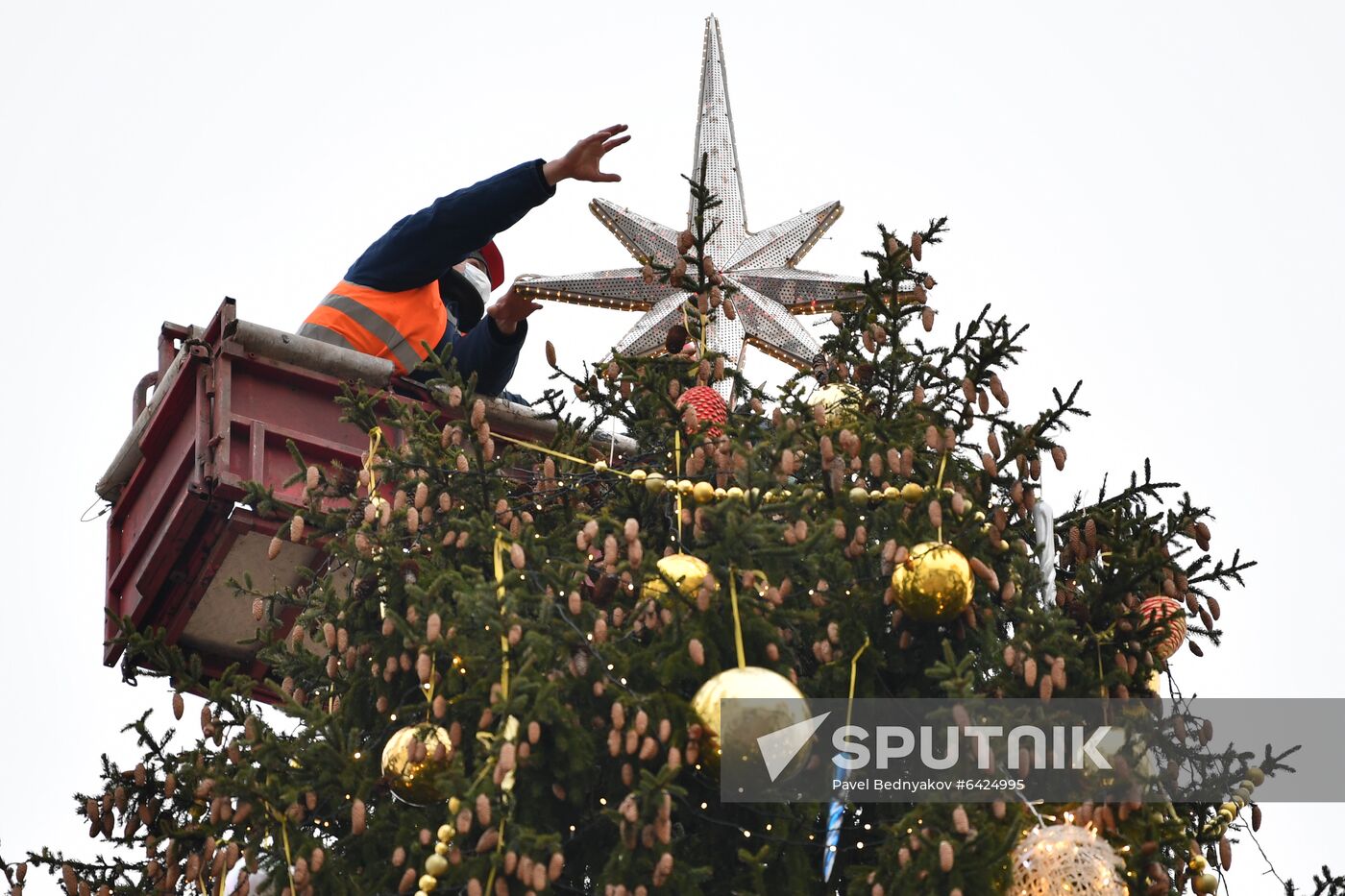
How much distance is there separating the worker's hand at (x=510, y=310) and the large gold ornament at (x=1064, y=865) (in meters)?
5.27

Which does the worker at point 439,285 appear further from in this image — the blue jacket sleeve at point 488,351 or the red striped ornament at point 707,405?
the red striped ornament at point 707,405

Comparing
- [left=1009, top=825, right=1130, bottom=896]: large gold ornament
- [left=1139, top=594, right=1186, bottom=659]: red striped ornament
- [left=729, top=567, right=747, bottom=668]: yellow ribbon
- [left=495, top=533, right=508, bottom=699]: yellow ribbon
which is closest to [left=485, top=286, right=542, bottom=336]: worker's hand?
[left=495, top=533, right=508, bottom=699]: yellow ribbon

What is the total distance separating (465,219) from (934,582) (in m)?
4.22

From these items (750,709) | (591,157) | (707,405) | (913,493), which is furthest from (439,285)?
(750,709)

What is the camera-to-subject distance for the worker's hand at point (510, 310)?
1312 centimetres

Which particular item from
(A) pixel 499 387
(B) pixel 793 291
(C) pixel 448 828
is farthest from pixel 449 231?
(C) pixel 448 828

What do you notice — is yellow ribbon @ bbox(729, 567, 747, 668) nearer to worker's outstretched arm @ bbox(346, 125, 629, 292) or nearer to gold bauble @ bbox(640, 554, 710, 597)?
gold bauble @ bbox(640, 554, 710, 597)

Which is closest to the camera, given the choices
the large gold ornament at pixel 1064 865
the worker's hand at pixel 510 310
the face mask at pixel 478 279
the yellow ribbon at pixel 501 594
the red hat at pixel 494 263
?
the large gold ornament at pixel 1064 865

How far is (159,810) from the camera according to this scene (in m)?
10.5

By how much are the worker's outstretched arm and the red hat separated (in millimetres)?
1113

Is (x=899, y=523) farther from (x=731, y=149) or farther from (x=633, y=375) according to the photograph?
(x=731, y=149)

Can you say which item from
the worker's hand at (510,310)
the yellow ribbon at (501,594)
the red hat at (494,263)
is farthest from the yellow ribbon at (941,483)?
the red hat at (494,263)

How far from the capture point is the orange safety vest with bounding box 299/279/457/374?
12.6 meters

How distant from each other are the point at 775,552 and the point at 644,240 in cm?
429
